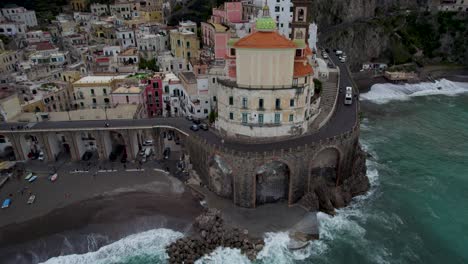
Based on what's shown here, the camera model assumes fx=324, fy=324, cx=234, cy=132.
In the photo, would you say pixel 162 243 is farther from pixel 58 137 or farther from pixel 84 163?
pixel 58 137

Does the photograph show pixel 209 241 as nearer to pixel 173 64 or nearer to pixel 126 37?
pixel 173 64

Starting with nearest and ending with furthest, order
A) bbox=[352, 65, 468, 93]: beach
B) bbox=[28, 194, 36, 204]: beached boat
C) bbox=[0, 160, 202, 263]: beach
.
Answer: bbox=[0, 160, 202, 263]: beach < bbox=[28, 194, 36, 204]: beached boat < bbox=[352, 65, 468, 93]: beach

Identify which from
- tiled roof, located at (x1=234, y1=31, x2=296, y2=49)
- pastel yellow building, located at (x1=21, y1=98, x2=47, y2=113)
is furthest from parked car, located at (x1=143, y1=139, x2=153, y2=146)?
tiled roof, located at (x1=234, y1=31, x2=296, y2=49)

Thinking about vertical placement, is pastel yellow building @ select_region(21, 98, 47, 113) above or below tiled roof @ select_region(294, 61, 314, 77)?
below

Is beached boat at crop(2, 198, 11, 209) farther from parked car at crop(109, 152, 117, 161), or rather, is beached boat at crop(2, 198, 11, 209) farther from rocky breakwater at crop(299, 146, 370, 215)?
rocky breakwater at crop(299, 146, 370, 215)

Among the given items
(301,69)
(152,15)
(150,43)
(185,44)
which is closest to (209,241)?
(301,69)

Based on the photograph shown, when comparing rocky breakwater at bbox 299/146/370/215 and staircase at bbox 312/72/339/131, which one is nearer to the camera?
rocky breakwater at bbox 299/146/370/215

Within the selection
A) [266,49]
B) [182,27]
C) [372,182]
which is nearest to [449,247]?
[372,182]
